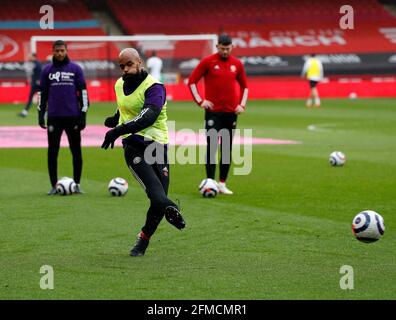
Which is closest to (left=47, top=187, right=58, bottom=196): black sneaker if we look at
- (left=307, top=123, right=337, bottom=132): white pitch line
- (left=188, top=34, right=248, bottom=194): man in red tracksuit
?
(left=188, top=34, right=248, bottom=194): man in red tracksuit

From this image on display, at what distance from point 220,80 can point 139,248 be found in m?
5.93

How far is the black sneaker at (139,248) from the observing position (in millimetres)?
10742

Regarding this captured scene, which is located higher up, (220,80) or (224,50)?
(224,50)

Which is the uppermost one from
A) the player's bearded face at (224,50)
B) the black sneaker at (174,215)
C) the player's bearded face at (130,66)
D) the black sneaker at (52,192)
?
the player's bearded face at (224,50)

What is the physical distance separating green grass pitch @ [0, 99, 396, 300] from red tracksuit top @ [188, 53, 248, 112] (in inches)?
60.8

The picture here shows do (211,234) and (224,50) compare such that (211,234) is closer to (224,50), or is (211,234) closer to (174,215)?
(174,215)

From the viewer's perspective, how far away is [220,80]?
16.1m

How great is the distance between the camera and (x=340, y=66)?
51.0 meters

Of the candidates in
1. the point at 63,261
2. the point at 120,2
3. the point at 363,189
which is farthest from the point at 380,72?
the point at 63,261

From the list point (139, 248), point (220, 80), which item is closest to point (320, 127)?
point (220, 80)

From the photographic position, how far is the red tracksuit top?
52.7ft

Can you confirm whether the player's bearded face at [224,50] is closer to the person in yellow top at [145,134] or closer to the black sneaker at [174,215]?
the person in yellow top at [145,134]

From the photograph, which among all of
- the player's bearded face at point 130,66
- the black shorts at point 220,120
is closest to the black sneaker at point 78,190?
the black shorts at point 220,120

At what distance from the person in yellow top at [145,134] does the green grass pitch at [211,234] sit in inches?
21.0
